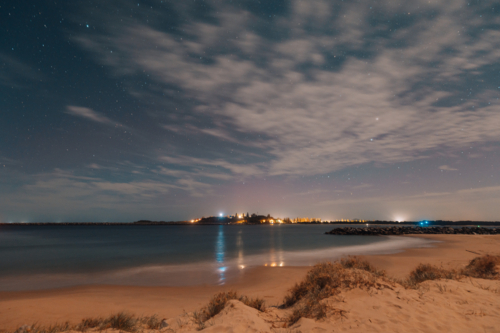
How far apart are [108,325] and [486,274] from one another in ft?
50.3

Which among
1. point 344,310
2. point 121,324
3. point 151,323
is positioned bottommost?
point 151,323

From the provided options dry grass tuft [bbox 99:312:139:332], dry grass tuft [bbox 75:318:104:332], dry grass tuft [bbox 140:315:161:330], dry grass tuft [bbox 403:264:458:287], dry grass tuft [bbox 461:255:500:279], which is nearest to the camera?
dry grass tuft [bbox 75:318:104:332]

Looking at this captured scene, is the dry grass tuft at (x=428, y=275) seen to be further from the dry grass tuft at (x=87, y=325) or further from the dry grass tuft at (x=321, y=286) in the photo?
the dry grass tuft at (x=87, y=325)

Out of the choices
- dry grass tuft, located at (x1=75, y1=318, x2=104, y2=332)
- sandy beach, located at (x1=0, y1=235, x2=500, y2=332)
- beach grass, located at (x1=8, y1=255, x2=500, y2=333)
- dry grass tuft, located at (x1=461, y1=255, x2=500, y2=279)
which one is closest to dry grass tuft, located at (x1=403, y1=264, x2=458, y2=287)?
beach grass, located at (x1=8, y1=255, x2=500, y2=333)

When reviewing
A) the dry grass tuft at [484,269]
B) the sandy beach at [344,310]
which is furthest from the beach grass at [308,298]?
the sandy beach at [344,310]

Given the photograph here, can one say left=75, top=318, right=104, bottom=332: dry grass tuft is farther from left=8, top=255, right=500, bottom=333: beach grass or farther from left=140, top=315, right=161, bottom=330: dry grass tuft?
left=140, top=315, right=161, bottom=330: dry grass tuft

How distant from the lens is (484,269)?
12.4m

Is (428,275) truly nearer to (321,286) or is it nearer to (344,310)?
(321,286)

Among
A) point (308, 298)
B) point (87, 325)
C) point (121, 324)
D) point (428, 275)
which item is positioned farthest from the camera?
point (428, 275)

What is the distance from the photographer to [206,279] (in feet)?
58.2

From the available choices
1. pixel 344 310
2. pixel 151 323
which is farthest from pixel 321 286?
pixel 151 323

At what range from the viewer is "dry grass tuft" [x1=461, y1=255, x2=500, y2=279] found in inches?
463

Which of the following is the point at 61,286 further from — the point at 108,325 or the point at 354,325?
the point at 354,325

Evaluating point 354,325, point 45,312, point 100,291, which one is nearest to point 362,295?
point 354,325
